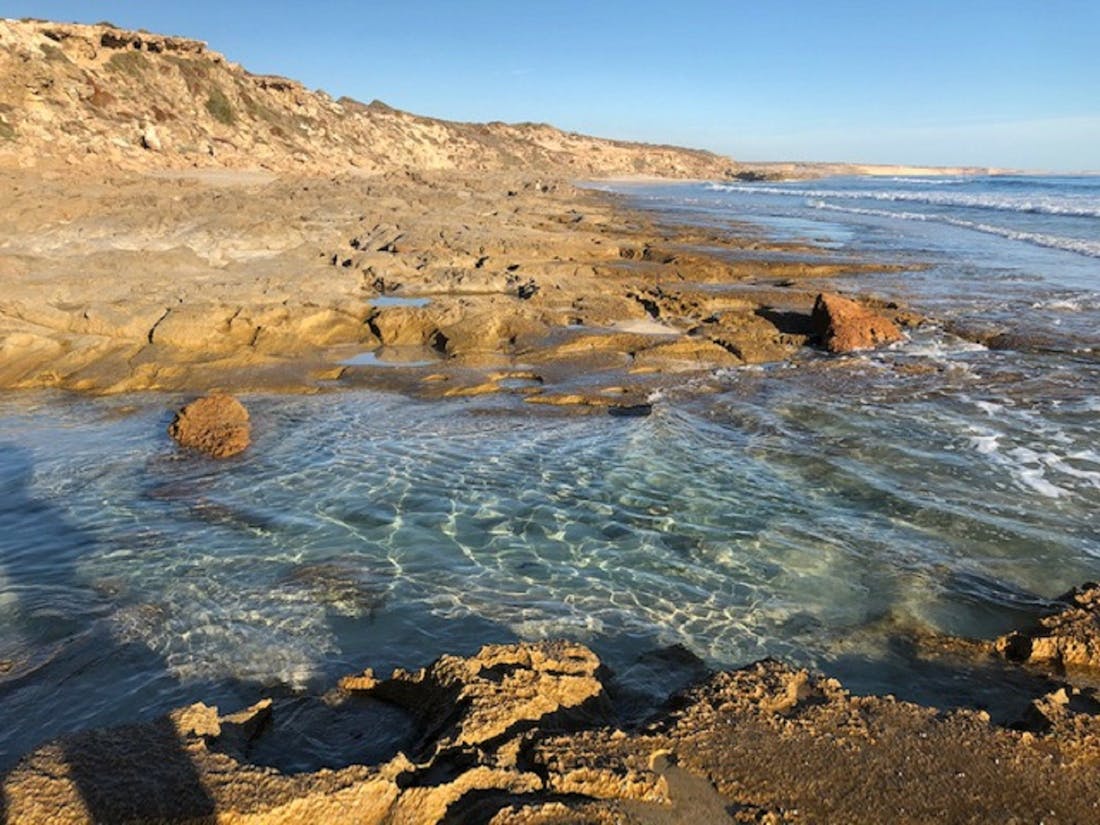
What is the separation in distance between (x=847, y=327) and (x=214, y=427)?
33.3ft

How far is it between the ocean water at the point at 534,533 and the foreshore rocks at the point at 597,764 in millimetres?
720

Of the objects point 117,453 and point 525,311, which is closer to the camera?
point 117,453

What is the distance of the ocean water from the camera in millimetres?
4906

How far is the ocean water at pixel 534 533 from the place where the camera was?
491 cm

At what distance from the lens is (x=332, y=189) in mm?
30156

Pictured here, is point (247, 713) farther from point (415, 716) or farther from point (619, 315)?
point (619, 315)

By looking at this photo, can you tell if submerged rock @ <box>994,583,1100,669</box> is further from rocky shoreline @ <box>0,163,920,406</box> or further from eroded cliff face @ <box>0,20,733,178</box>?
eroded cliff face @ <box>0,20,733,178</box>

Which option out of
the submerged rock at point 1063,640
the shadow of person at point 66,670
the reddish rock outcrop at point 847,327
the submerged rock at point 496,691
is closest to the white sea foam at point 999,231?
the reddish rock outcrop at point 847,327

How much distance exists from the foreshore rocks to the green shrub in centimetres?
4837

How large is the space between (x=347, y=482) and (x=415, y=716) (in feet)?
13.9

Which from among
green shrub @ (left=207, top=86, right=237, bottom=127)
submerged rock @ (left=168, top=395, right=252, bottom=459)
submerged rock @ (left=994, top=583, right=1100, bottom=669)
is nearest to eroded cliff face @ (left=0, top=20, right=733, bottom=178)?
green shrub @ (left=207, top=86, right=237, bottom=127)

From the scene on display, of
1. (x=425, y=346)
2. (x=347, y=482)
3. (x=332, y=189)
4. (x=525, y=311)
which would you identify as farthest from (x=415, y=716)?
(x=332, y=189)

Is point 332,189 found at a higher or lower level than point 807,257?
higher

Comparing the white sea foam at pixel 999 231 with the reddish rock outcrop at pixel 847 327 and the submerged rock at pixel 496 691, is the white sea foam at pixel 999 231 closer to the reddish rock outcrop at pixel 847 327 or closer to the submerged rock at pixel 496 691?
the reddish rock outcrop at pixel 847 327
